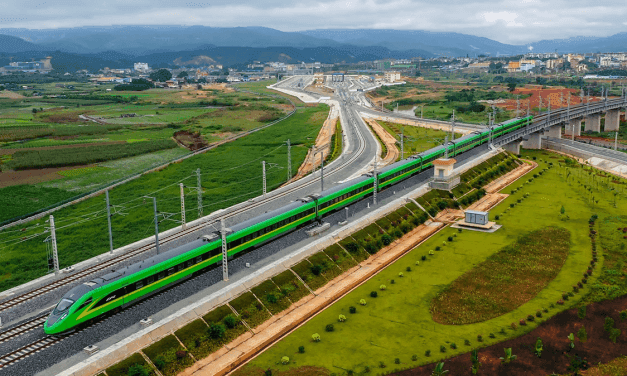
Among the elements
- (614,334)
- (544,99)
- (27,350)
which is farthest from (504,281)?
(544,99)

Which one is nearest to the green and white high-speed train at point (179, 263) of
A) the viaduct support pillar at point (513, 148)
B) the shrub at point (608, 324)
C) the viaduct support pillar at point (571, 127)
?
the shrub at point (608, 324)

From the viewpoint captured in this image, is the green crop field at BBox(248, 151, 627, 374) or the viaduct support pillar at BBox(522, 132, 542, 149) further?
the viaduct support pillar at BBox(522, 132, 542, 149)

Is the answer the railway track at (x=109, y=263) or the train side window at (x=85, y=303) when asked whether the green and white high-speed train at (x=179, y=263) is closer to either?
the train side window at (x=85, y=303)

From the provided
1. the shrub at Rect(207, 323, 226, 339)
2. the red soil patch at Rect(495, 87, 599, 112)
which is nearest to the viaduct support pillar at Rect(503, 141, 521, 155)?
the red soil patch at Rect(495, 87, 599, 112)

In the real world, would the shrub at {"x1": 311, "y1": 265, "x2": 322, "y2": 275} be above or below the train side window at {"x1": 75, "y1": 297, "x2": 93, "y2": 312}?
below

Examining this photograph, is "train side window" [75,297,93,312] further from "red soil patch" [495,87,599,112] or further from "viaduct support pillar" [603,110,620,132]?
"red soil patch" [495,87,599,112]

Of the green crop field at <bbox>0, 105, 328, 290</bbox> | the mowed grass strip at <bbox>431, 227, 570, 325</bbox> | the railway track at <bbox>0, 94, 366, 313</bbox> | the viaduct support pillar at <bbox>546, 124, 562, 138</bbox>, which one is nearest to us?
the railway track at <bbox>0, 94, 366, 313</bbox>
